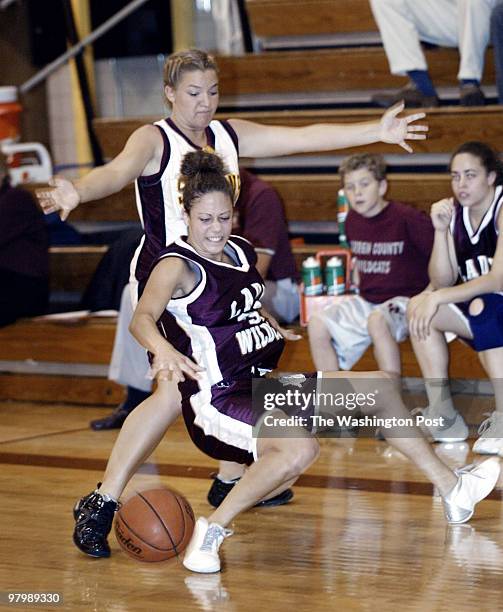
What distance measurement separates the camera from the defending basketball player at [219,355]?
316cm

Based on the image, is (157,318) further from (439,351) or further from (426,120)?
(426,120)

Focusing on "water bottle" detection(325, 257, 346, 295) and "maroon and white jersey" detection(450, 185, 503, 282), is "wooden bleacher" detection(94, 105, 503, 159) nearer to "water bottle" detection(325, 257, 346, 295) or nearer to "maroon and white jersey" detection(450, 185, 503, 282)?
"water bottle" detection(325, 257, 346, 295)

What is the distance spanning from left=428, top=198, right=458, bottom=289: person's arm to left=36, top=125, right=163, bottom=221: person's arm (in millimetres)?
1480

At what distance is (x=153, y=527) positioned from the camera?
324 centimetres

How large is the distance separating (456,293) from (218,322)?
4.95 ft

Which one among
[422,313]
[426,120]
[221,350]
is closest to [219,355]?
[221,350]

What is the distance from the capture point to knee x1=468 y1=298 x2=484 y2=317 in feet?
14.9

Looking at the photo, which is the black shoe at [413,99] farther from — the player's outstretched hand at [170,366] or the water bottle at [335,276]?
the player's outstretched hand at [170,366]

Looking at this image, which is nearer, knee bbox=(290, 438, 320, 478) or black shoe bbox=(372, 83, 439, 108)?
knee bbox=(290, 438, 320, 478)

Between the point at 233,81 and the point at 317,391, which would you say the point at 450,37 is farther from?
the point at 317,391

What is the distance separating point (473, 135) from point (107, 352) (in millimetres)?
2211

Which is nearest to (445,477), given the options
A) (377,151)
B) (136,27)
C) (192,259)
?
(192,259)

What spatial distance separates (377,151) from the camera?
20.5 ft

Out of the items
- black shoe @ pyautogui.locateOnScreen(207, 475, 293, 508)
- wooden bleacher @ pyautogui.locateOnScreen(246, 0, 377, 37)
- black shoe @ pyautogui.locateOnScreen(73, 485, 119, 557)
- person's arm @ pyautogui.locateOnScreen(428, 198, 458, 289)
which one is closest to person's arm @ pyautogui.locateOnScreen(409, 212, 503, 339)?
person's arm @ pyautogui.locateOnScreen(428, 198, 458, 289)
